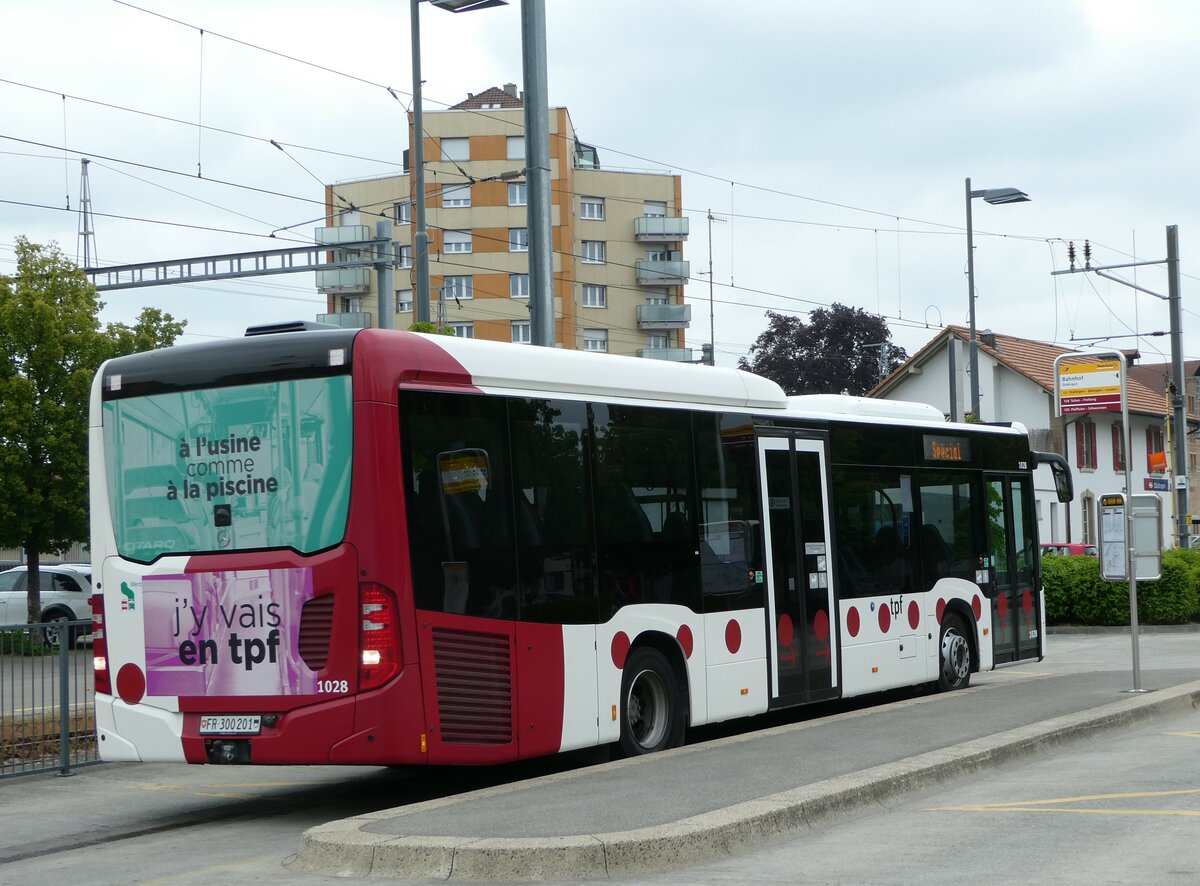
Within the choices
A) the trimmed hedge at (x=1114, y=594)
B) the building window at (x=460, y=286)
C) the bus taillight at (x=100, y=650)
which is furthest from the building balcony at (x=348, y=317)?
the bus taillight at (x=100, y=650)

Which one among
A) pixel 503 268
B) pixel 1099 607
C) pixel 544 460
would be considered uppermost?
pixel 503 268

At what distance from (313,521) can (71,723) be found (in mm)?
5026

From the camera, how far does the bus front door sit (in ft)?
45.8

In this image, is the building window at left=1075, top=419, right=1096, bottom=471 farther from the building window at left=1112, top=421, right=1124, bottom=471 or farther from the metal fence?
the metal fence

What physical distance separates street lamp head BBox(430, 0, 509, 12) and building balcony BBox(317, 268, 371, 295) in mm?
61213

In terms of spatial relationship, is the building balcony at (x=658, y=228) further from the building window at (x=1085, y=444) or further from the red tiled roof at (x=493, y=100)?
the building window at (x=1085, y=444)

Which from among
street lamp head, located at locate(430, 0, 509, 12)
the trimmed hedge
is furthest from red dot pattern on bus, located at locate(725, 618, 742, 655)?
the trimmed hedge

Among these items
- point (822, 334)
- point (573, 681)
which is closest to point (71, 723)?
point (573, 681)

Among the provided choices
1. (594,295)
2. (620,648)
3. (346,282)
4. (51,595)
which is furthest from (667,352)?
(620,648)

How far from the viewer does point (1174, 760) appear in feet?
37.9

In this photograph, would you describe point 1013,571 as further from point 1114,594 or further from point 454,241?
point 454,241

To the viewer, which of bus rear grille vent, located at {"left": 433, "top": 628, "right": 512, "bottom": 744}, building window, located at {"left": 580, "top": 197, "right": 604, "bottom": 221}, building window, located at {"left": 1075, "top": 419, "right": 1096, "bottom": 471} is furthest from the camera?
building window, located at {"left": 580, "top": 197, "right": 604, "bottom": 221}

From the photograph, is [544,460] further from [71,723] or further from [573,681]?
[71,723]

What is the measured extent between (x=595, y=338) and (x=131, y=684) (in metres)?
72.6
